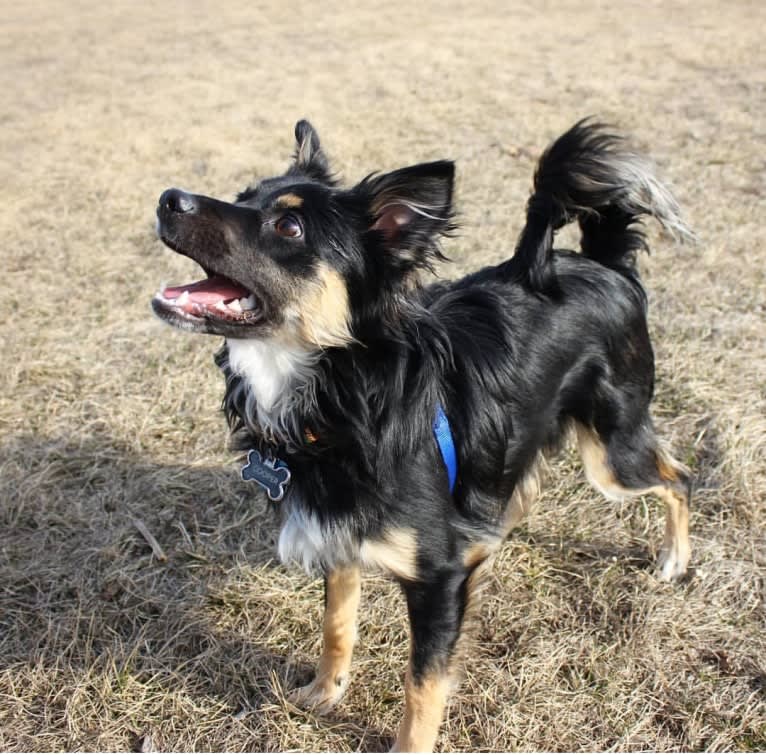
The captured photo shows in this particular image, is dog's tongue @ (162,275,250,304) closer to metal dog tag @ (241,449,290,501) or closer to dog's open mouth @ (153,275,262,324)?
dog's open mouth @ (153,275,262,324)

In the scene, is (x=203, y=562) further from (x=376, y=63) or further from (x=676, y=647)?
(x=376, y=63)

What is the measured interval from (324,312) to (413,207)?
0.43m

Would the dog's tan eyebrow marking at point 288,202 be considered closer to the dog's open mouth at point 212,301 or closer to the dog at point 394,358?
the dog at point 394,358

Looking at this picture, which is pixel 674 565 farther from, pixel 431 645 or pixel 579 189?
pixel 579 189

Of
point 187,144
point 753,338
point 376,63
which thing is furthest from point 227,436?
point 376,63

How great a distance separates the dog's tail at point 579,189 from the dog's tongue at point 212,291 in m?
1.16

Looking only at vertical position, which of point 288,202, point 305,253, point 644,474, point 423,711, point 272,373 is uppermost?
point 288,202

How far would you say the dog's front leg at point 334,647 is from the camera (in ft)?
9.10

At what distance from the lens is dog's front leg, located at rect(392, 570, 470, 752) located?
2.45m

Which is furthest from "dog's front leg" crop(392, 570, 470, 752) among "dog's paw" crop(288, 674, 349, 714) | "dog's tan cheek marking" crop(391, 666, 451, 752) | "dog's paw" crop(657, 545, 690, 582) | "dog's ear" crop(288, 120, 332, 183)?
"dog's ear" crop(288, 120, 332, 183)

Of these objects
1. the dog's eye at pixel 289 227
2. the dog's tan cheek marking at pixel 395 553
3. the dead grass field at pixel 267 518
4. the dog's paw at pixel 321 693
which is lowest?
the dog's paw at pixel 321 693

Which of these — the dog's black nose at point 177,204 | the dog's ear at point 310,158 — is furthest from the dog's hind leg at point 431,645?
the dog's ear at point 310,158

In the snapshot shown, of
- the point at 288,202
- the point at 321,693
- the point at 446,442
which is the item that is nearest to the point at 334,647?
the point at 321,693

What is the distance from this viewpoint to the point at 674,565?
3230 mm
